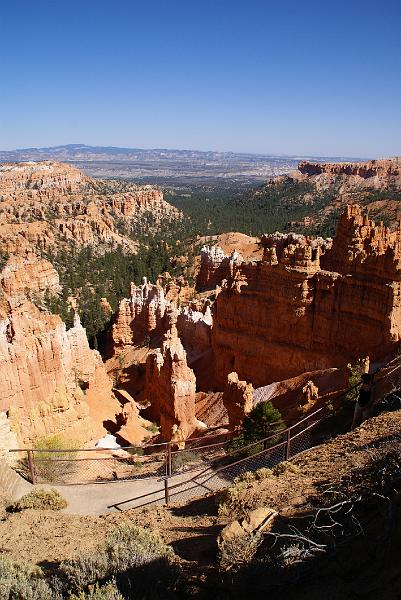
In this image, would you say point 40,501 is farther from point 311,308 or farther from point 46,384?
point 311,308

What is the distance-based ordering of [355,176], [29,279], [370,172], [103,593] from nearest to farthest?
[103,593] < [29,279] < [370,172] < [355,176]

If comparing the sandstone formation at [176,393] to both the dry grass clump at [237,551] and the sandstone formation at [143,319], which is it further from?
the dry grass clump at [237,551]

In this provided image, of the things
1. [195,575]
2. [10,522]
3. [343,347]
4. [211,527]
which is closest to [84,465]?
[10,522]

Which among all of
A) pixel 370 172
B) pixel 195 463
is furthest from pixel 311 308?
pixel 370 172

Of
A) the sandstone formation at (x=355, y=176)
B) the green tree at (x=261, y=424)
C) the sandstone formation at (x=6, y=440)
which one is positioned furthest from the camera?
the sandstone formation at (x=355, y=176)

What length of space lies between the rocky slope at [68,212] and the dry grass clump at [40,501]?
207ft

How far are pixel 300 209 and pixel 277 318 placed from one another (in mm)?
113406

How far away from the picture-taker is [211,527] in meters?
8.21

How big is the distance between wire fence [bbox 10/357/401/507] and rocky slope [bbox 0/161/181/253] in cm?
5958

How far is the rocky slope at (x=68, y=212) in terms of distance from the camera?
82500mm

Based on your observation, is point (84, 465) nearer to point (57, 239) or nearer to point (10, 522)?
point (10, 522)

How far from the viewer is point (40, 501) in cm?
1005

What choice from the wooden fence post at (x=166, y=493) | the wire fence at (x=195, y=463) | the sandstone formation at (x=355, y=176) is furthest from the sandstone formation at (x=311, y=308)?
the sandstone formation at (x=355, y=176)

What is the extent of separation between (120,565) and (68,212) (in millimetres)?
103509
